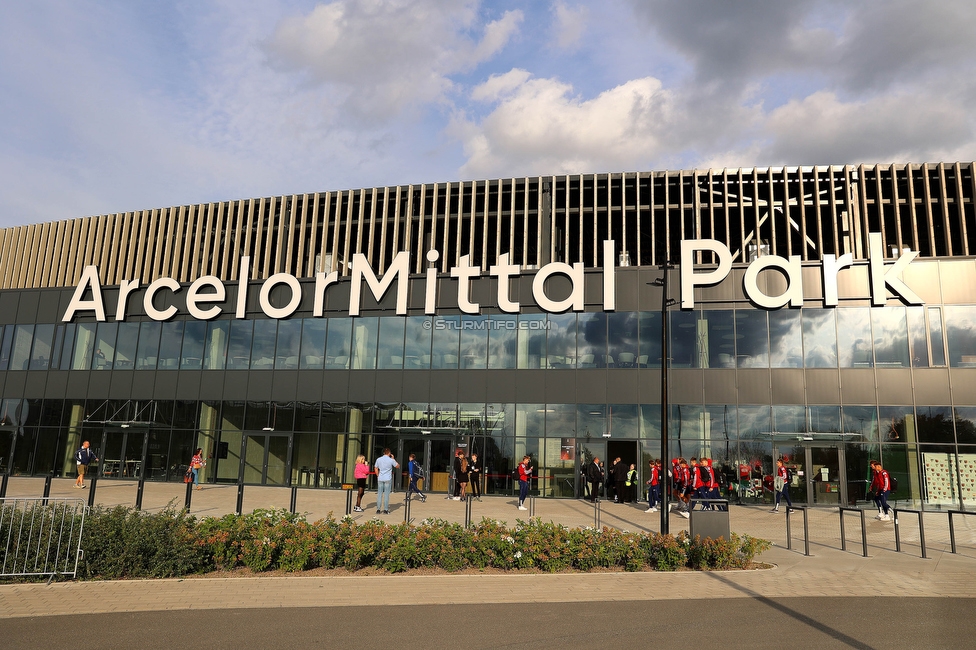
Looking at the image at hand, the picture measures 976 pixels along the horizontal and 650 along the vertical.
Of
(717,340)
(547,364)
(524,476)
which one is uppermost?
(717,340)

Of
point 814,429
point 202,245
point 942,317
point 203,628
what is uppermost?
point 202,245

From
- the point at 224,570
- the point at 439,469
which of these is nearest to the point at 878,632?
Result: the point at 224,570

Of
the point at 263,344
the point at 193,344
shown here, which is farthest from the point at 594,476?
the point at 193,344

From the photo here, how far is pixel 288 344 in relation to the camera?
28.4 metres

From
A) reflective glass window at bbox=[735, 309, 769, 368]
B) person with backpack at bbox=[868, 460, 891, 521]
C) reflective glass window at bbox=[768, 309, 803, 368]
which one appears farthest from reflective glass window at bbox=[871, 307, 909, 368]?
person with backpack at bbox=[868, 460, 891, 521]

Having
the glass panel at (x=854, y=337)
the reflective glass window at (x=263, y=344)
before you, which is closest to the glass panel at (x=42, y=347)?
the reflective glass window at (x=263, y=344)

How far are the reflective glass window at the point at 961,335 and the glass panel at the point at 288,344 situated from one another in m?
22.8

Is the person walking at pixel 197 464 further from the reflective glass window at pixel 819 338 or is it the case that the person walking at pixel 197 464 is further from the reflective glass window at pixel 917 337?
the reflective glass window at pixel 917 337

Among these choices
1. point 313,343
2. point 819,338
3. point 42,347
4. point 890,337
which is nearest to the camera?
point 890,337

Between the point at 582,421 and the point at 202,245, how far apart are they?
3023cm

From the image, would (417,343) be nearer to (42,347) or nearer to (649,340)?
(649,340)

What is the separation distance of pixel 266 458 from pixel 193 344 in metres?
5.74

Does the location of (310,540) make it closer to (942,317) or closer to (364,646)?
(364,646)

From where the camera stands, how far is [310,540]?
1089 cm
